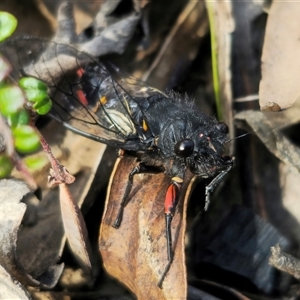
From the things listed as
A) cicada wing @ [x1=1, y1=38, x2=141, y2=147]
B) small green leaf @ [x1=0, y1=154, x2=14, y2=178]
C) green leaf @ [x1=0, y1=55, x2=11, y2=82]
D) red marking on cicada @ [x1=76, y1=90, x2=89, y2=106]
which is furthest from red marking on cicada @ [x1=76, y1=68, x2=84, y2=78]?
small green leaf @ [x1=0, y1=154, x2=14, y2=178]

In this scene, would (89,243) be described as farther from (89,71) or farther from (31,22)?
(31,22)

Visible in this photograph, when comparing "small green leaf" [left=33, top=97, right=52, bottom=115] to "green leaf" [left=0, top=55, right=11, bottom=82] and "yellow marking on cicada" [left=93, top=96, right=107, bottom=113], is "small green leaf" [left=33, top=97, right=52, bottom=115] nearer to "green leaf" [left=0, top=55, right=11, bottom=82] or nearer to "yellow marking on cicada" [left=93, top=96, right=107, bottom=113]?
"green leaf" [left=0, top=55, right=11, bottom=82]

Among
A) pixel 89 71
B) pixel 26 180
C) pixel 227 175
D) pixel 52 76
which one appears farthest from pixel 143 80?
pixel 26 180

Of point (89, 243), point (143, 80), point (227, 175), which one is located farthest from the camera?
point (143, 80)

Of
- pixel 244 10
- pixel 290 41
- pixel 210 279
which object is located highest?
pixel 244 10

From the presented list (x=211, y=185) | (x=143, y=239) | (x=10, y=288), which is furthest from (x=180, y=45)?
(x=10, y=288)

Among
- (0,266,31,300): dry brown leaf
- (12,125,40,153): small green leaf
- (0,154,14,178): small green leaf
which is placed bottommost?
(0,266,31,300): dry brown leaf
